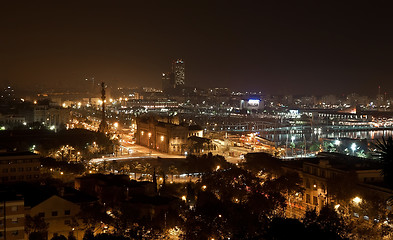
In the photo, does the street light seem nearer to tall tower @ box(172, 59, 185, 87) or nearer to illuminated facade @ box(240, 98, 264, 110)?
illuminated facade @ box(240, 98, 264, 110)

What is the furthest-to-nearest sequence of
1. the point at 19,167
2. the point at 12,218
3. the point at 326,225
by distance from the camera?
the point at 19,167
the point at 12,218
the point at 326,225

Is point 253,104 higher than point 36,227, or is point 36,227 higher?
point 36,227

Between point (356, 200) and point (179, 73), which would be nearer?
point (356, 200)

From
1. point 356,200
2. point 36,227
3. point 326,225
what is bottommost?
point 36,227

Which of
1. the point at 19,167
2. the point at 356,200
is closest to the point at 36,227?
the point at 19,167

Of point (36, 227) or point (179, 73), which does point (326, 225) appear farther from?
point (179, 73)

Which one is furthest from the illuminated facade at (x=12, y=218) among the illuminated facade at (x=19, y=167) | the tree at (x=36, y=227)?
the illuminated facade at (x=19, y=167)

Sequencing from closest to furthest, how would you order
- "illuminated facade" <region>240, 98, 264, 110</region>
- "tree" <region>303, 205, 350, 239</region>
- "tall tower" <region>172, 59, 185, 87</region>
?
"tree" <region>303, 205, 350, 239</region>, "illuminated facade" <region>240, 98, 264, 110</region>, "tall tower" <region>172, 59, 185, 87</region>

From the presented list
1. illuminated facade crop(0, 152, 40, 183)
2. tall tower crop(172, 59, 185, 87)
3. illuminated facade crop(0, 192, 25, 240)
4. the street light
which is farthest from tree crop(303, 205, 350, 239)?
tall tower crop(172, 59, 185, 87)

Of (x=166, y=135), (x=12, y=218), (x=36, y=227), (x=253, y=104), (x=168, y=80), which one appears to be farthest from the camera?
(x=168, y=80)

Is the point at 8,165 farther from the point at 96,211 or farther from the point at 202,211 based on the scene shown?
the point at 202,211

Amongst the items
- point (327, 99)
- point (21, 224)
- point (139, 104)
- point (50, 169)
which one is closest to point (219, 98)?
point (327, 99)
